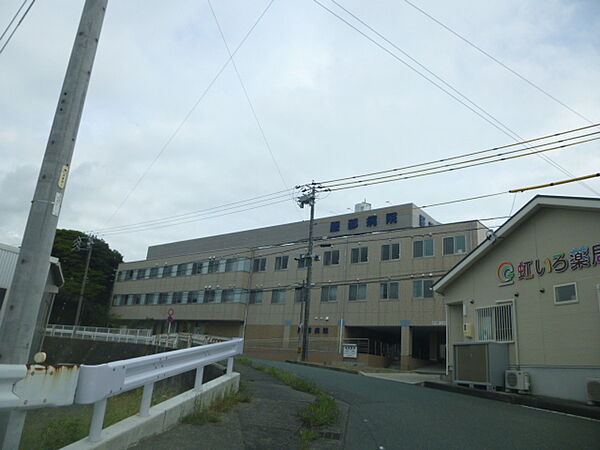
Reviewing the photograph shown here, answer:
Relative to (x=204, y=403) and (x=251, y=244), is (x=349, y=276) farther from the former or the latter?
(x=204, y=403)

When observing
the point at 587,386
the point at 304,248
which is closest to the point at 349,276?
the point at 304,248

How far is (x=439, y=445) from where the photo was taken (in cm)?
589

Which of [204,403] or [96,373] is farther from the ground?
[96,373]

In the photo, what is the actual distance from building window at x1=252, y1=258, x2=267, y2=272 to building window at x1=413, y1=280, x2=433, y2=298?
16292mm

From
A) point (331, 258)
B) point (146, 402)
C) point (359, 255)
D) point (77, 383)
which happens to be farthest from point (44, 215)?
point (331, 258)

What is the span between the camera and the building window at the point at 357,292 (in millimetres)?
37938

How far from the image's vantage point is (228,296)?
155 ft

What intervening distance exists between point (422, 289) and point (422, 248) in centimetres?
312

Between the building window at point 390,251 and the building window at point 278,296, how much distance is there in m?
10.8

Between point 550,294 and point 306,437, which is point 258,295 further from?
point 306,437

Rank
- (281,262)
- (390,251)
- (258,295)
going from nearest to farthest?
(390,251), (281,262), (258,295)

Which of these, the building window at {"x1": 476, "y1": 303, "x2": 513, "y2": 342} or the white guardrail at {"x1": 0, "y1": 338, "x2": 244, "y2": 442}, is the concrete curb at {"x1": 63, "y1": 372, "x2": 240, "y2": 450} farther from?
the building window at {"x1": 476, "y1": 303, "x2": 513, "y2": 342}

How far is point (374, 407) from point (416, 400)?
1.79 metres

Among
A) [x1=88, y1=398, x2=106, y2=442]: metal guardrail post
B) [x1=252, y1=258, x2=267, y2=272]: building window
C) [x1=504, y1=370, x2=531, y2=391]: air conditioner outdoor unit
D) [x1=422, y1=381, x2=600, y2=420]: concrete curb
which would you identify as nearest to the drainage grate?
[x1=88, y1=398, x2=106, y2=442]: metal guardrail post
